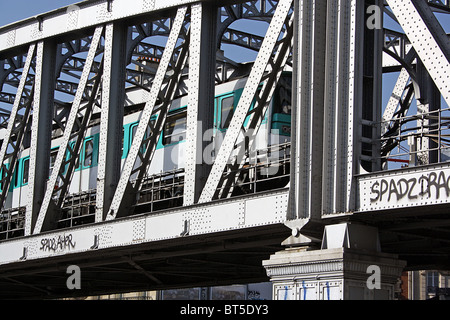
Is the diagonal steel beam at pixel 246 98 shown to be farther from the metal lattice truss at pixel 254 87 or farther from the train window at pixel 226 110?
the train window at pixel 226 110

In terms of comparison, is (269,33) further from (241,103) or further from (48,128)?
(48,128)

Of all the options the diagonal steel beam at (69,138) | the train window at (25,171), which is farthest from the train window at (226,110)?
the train window at (25,171)

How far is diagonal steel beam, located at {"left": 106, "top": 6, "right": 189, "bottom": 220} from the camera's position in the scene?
1938 cm

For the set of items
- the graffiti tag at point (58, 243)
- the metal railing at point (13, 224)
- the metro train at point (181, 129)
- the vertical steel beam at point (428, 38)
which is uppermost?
the metro train at point (181, 129)

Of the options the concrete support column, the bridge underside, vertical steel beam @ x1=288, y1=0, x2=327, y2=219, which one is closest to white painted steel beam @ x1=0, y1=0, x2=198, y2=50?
vertical steel beam @ x1=288, y1=0, x2=327, y2=219

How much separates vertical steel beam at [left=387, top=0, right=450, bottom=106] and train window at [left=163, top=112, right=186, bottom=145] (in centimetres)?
1060

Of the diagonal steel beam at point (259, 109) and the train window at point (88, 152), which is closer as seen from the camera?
the diagonal steel beam at point (259, 109)

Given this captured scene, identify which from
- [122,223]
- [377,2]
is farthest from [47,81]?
[377,2]

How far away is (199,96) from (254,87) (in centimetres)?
186

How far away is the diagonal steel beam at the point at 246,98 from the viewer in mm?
17000

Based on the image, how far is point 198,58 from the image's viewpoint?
1891 cm

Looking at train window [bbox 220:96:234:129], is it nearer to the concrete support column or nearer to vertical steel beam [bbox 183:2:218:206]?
vertical steel beam [bbox 183:2:218:206]

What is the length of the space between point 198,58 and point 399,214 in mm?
6158

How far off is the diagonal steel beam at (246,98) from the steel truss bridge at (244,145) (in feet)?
0.08
